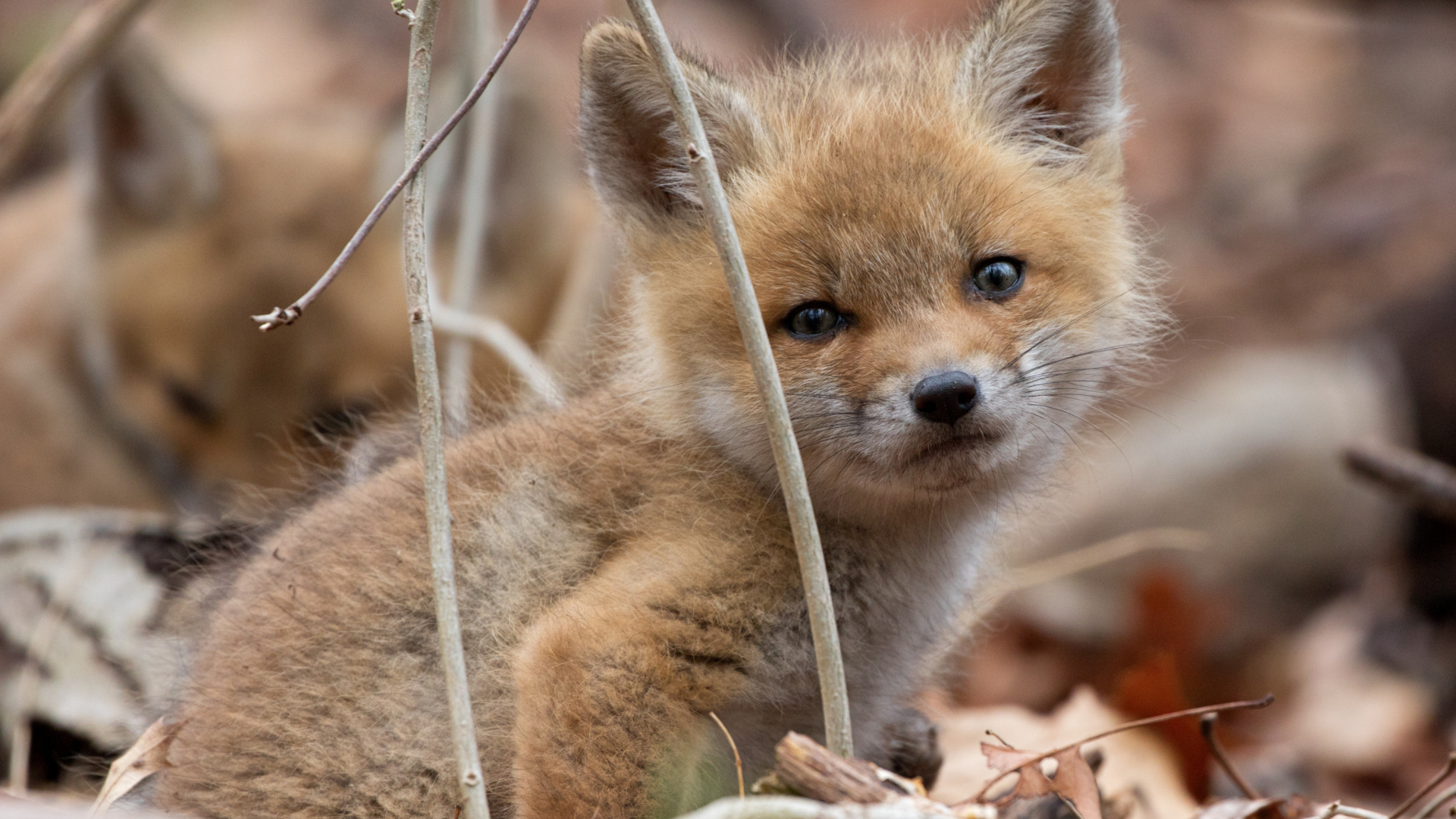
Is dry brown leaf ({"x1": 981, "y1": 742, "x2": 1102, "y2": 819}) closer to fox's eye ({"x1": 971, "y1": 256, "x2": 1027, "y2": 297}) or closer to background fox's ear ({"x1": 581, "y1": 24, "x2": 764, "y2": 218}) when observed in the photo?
fox's eye ({"x1": 971, "y1": 256, "x2": 1027, "y2": 297})

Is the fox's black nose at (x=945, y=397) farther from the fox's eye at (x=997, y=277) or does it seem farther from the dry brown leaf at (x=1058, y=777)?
the dry brown leaf at (x=1058, y=777)

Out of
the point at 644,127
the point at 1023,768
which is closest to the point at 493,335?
the point at 644,127

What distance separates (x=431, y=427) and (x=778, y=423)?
2.21 feet

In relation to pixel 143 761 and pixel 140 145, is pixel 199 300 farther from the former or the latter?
pixel 143 761

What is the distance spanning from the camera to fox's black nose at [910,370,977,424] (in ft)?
9.43

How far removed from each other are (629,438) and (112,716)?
7.15 ft

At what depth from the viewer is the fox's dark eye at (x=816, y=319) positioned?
10.1 feet

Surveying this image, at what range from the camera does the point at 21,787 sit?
3.70m

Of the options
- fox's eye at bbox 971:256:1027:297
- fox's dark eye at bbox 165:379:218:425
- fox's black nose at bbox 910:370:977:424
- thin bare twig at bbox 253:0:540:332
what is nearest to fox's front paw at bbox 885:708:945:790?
fox's black nose at bbox 910:370:977:424

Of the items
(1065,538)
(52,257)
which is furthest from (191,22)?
(1065,538)

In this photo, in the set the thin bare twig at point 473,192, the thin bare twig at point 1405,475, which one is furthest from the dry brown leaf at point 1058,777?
the thin bare twig at point 473,192

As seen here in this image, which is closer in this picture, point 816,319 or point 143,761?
point 816,319

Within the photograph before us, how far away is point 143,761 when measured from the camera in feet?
10.8

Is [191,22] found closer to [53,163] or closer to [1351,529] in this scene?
[53,163]
